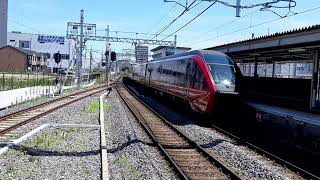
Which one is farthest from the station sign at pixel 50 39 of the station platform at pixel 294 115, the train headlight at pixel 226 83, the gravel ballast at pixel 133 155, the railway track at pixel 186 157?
the station platform at pixel 294 115

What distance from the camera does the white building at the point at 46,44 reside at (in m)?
108

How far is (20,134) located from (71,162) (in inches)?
178

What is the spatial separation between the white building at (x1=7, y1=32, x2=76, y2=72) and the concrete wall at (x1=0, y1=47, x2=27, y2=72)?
776 inches

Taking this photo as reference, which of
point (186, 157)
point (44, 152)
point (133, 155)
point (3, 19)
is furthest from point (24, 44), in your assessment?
point (186, 157)

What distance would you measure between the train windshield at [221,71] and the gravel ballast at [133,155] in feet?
12.0

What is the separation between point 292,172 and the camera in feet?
34.1

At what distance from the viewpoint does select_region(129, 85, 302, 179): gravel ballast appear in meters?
10.1

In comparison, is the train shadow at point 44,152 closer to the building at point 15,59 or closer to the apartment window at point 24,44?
the building at point 15,59

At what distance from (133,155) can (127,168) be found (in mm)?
1572

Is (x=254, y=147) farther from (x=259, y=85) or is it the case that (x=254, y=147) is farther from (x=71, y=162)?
(x=259, y=85)

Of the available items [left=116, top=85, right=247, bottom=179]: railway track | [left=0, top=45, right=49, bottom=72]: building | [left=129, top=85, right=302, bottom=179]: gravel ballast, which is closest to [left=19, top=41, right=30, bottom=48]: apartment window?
[left=0, top=45, right=49, bottom=72]: building

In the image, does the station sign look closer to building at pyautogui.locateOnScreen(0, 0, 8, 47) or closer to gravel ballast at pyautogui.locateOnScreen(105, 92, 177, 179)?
building at pyautogui.locateOnScreen(0, 0, 8, 47)

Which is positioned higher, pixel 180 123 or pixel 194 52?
pixel 194 52

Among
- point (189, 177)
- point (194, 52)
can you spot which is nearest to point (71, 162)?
point (189, 177)
